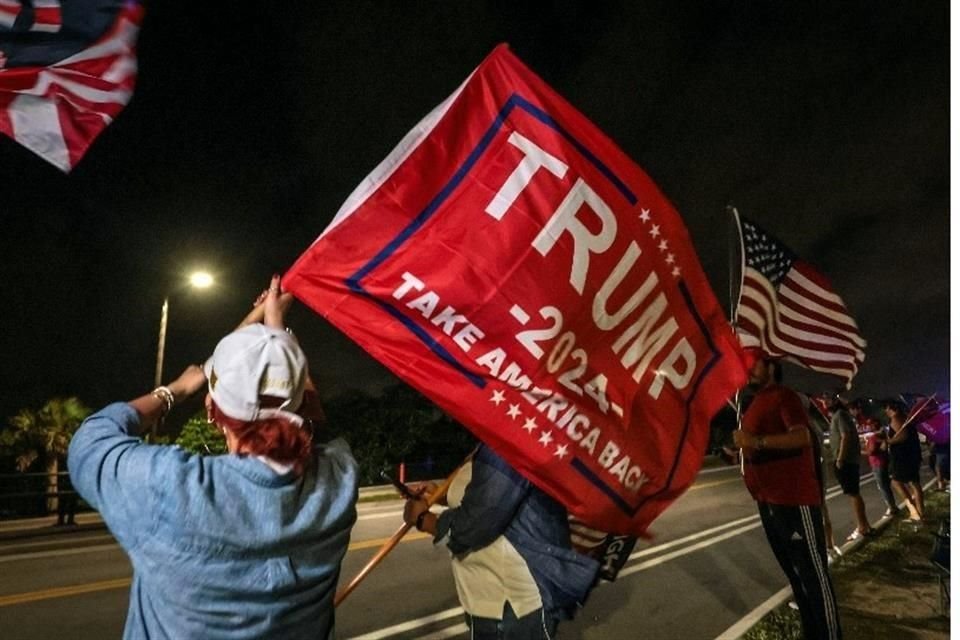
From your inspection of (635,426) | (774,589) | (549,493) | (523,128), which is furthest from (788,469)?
(774,589)

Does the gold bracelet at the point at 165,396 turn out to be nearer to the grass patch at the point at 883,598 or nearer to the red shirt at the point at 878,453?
the grass patch at the point at 883,598

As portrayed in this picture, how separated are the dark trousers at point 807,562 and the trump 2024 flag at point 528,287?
70.2 inches

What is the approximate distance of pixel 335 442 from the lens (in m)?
2.15

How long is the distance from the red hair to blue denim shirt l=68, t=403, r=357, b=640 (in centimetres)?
4

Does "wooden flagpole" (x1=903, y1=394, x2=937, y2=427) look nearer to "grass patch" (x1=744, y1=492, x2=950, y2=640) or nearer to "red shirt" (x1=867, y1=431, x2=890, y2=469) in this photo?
"red shirt" (x1=867, y1=431, x2=890, y2=469)

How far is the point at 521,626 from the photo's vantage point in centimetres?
282

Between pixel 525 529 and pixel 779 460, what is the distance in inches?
103

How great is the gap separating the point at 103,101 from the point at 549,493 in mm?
3956

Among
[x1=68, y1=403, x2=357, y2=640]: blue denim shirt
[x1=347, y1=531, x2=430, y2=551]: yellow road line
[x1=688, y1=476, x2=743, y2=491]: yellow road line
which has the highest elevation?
[x1=68, y1=403, x2=357, y2=640]: blue denim shirt

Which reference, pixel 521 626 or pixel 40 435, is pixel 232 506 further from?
pixel 40 435

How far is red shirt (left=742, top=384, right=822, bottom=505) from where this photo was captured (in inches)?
187

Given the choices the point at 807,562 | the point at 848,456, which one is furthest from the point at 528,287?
the point at 848,456

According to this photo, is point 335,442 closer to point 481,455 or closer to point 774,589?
point 481,455

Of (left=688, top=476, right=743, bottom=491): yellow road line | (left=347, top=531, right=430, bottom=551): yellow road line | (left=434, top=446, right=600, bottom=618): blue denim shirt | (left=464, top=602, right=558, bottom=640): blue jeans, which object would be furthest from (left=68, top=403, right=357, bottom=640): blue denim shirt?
(left=688, top=476, right=743, bottom=491): yellow road line
